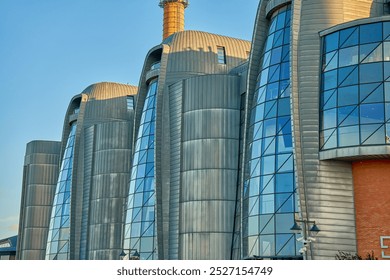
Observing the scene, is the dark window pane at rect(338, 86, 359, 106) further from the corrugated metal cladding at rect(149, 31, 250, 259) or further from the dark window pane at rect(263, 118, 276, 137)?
the corrugated metal cladding at rect(149, 31, 250, 259)

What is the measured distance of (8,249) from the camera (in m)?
98.7

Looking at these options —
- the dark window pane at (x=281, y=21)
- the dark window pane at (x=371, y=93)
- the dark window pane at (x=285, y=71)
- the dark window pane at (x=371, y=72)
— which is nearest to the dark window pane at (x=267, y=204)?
the dark window pane at (x=285, y=71)

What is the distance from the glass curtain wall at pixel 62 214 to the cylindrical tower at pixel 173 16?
109ft

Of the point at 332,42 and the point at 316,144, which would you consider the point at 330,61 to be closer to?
the point at 332,42

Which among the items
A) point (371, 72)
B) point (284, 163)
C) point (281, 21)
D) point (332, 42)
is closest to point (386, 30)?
point (371, 72)

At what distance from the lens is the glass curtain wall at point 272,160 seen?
43406 mm

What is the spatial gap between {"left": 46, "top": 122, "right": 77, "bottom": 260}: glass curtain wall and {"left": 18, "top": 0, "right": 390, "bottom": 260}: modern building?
0.19 metres

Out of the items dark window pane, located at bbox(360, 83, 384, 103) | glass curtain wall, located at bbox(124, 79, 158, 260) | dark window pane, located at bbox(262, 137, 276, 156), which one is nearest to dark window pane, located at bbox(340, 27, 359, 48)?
dark window pane, located at bbox(360, 83, 384, 103)

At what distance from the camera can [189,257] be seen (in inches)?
2067

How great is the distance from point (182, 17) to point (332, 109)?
227ft

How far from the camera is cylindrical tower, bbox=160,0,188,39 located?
104625 millimetres

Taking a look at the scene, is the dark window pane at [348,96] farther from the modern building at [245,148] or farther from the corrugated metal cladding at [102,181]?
the corrugated metal cladding at [102,181]
